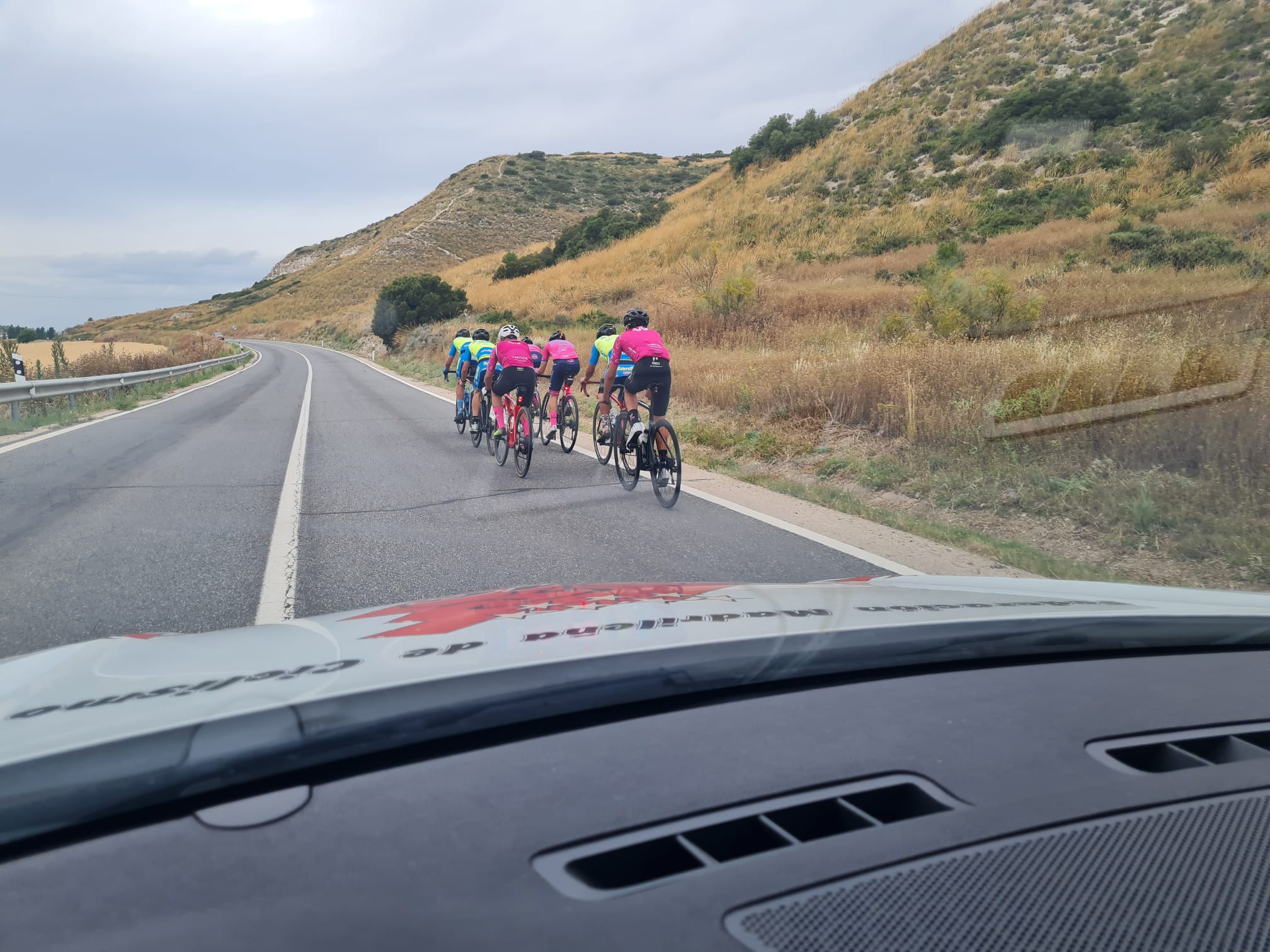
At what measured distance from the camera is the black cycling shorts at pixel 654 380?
8.74 m

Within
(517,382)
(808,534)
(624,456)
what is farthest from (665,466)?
(517,382)

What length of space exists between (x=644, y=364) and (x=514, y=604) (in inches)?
244

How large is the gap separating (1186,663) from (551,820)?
6.52 ft

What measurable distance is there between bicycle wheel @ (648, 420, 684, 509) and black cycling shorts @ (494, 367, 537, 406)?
256 cm

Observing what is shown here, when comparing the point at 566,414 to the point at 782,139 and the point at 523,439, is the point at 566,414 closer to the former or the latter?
the point at 523,439

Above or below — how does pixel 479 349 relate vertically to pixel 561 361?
above

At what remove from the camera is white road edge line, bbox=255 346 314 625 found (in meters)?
5.05

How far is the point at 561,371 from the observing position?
11859 mm

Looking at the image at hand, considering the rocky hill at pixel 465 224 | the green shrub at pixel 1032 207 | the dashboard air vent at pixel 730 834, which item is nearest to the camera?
the dashboard air vent at pixel 730 834

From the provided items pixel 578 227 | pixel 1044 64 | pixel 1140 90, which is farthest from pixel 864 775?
pixel 578 227

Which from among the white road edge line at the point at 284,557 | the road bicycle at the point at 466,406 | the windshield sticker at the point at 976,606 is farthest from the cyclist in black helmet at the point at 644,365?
the windshield sticker at the point at 976,606

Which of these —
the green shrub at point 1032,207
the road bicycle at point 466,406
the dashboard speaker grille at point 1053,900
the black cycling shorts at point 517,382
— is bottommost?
the dashboard speaker grille at point 1053,900

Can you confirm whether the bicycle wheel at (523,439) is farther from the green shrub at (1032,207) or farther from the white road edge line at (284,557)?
the green shrub at (1032,207)

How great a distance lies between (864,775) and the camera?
162 centimetres
